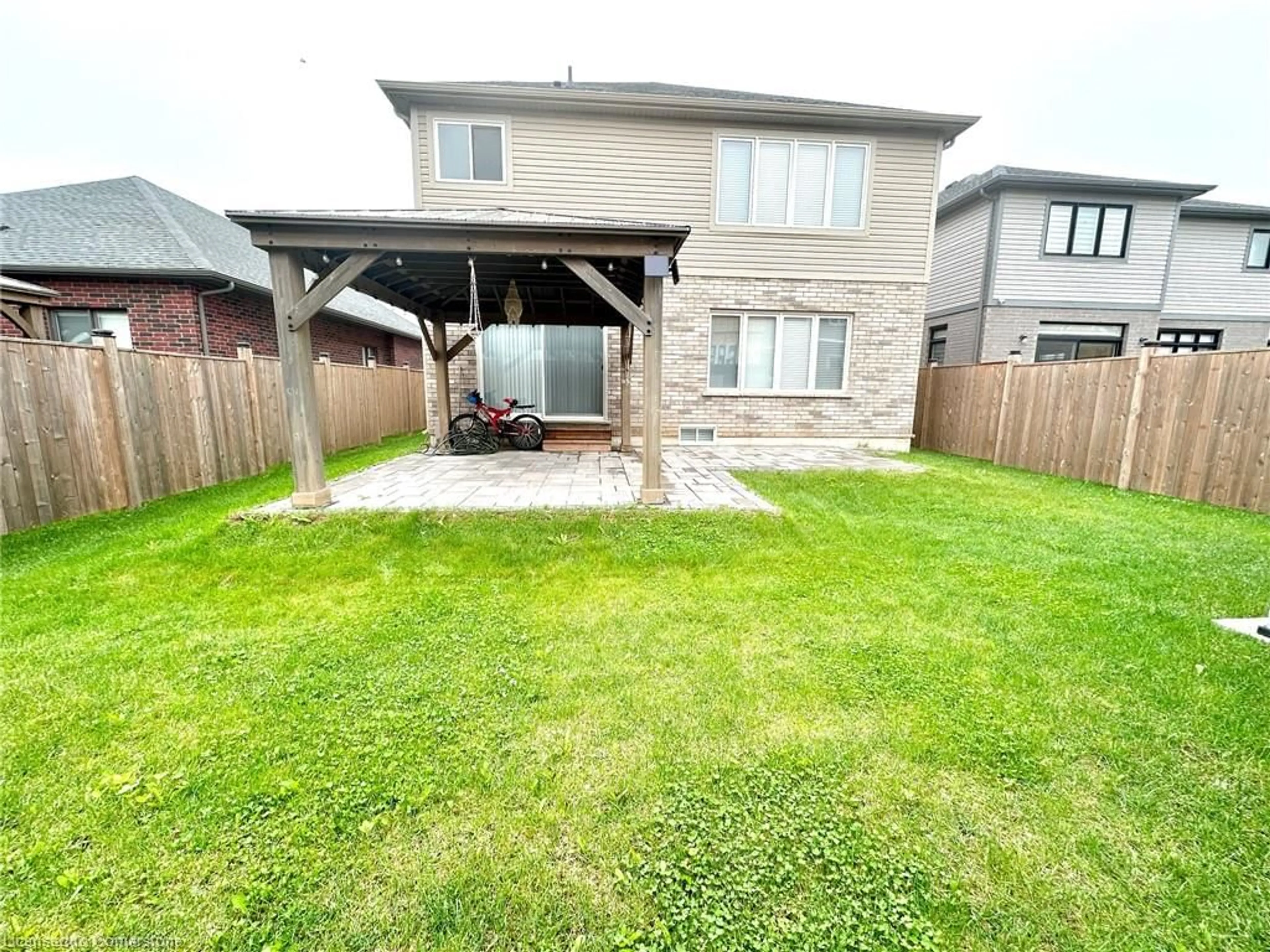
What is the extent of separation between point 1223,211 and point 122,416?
2090 cm

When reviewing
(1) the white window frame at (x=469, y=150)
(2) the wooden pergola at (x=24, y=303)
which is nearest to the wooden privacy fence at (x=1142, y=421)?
(1) the white window frame at (x=469, y=150)

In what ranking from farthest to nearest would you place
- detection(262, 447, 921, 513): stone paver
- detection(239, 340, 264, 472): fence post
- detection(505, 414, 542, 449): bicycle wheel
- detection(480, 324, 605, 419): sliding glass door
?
1. detection(480, 324, 605, 419): sliding glass door
2. detection(505, 414, 542, 449): bicycle wheel
3. detection(239, 340, 264, 472): fence post
4. detection(262, 447, 921, 513): stone paver

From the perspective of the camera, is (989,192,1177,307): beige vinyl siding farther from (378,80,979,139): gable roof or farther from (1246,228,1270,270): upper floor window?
(378,80,979,139): gable roof

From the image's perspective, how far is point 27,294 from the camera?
7.31m

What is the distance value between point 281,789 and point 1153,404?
8835 mm

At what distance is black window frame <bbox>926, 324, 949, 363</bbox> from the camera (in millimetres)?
13562

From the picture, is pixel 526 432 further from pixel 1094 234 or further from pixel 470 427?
pixel 1094 234

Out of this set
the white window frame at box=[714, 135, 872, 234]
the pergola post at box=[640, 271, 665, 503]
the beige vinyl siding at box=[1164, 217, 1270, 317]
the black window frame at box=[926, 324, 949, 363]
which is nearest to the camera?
the pergola post at box=[640, 271, 665, 503]

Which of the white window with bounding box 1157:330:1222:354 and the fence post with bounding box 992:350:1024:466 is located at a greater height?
the white window with bounding box 1157:330:1222:354

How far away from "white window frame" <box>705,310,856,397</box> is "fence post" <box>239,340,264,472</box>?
22.2 ft

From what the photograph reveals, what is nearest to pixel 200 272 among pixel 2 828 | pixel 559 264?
pixel 559 264

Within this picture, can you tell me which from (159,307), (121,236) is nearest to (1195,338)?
(159,307)

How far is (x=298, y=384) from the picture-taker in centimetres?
452

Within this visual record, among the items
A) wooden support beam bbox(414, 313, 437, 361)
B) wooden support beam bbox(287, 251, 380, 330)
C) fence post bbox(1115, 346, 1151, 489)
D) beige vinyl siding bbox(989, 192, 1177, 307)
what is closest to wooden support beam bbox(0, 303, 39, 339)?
wooden support beam bbox(414, 313, 437, 361)
